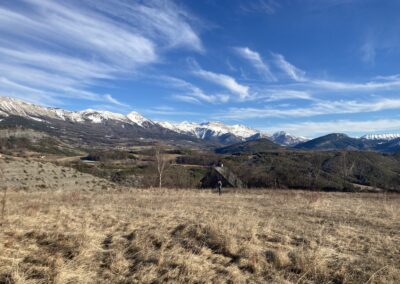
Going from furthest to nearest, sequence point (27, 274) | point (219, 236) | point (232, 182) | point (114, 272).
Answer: point (232, 182) → point (219, 236) → point (114, 272) → point (27, 274)

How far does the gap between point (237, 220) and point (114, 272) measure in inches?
226

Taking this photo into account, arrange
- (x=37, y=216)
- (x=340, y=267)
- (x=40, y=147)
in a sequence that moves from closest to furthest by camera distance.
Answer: (x=340, y=267) → (x=37, y=216) → (x=40, y=147)

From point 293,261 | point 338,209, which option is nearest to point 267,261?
point 293,261

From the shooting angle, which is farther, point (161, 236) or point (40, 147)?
point (40, 147)

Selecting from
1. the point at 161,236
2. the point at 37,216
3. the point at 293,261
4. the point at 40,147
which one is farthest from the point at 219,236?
the point at 40,147

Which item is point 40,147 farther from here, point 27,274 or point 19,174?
point 27,274

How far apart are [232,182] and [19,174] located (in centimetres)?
2390

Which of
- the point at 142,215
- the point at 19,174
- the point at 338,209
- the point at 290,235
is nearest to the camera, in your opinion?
the point at 290,235

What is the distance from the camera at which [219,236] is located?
9.01 m

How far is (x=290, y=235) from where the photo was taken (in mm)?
10008

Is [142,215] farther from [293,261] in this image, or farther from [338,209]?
[338,209]

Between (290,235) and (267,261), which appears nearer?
(267,261)

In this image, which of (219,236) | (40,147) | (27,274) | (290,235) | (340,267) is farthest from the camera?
(40,147)

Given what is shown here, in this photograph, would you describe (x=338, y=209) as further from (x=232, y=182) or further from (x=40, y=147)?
(x=40, y=147)
